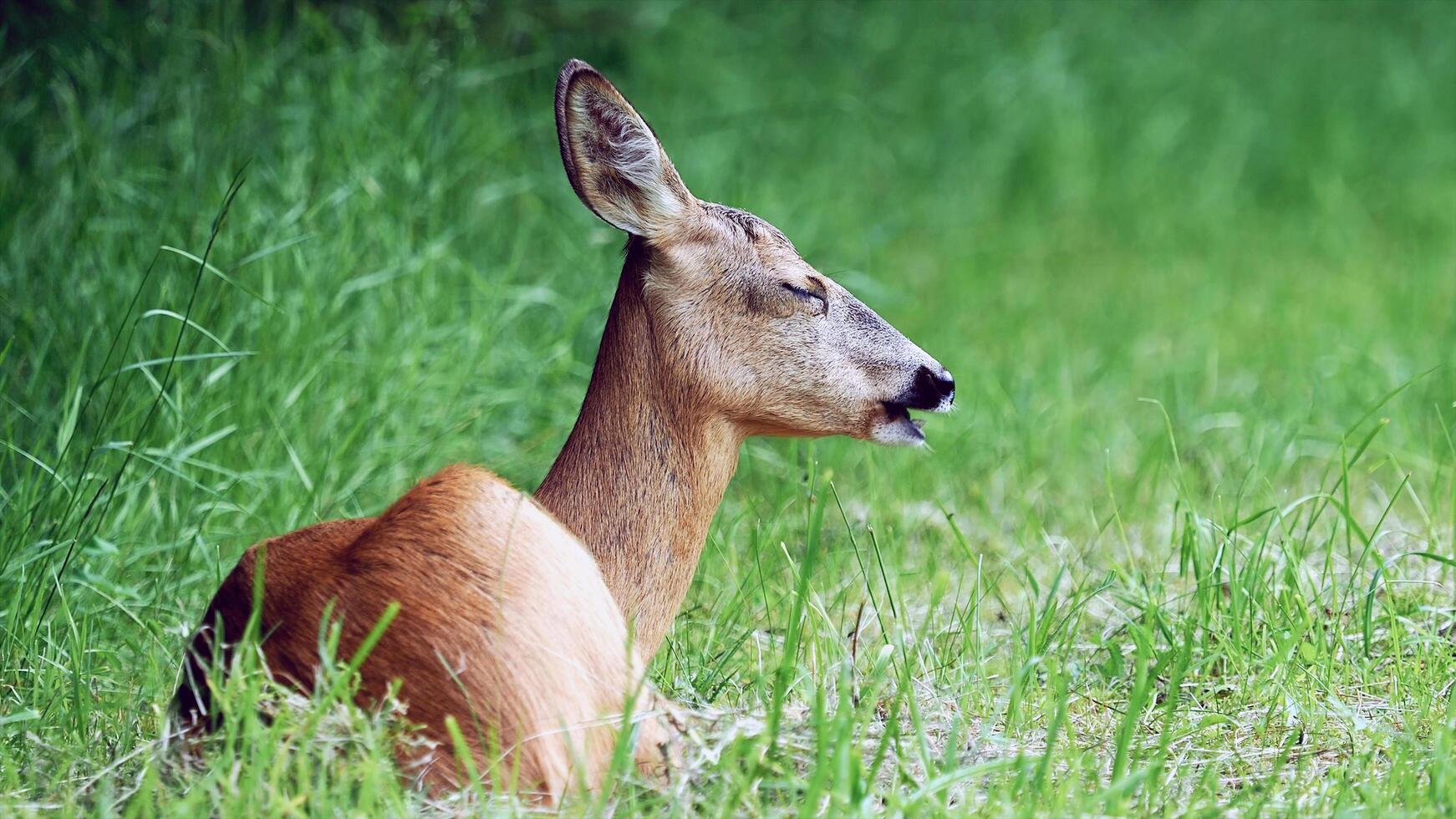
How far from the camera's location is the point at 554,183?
21.1 feet

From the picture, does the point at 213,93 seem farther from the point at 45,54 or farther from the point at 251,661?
the point at 251,661

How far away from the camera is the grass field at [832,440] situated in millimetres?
2799

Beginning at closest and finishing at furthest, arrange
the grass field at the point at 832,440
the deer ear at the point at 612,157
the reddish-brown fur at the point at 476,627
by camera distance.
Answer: the reddish-brown fur at the point at 476,627
the grass field at the point at 832,440
the deer ear at the point at 612,157

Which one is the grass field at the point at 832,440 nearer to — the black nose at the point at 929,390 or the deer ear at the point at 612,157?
the black nose at the point at 929,390

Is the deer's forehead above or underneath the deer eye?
above

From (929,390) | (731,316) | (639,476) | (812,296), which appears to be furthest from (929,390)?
(639,476)

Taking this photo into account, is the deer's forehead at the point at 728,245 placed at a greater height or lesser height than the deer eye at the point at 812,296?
greater

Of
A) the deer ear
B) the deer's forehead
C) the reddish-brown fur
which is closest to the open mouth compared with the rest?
the deer's forehead

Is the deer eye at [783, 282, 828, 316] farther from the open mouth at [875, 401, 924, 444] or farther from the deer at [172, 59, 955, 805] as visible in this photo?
the open mouth at [875, 401, 924, 444]

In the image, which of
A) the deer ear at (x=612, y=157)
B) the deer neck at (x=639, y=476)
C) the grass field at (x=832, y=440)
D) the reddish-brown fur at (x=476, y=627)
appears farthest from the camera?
the deer ear at (x=612, y=157)

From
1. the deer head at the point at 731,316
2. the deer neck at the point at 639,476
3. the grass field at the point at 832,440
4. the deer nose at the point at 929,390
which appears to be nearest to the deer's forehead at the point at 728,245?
the deer head at the point at 731,316

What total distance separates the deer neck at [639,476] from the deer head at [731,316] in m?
0.03

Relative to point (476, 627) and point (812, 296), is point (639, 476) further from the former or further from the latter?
point (476, 627)

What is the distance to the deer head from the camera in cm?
306
